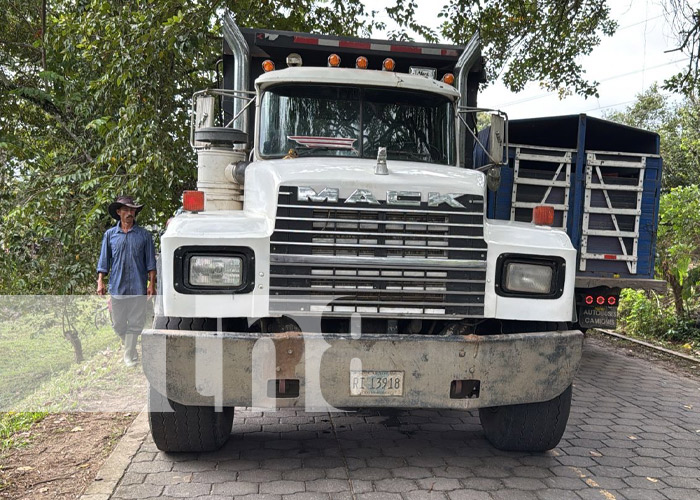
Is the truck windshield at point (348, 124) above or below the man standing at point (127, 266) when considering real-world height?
above

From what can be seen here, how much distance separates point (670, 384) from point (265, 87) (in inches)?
226

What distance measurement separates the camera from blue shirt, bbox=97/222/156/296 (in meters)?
6.93

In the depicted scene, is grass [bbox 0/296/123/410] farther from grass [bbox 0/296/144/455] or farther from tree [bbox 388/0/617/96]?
tree [bbox 388/0/617/96]

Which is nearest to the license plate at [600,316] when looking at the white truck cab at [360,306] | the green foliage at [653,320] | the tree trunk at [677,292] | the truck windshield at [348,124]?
the truck windshield at [348,124]

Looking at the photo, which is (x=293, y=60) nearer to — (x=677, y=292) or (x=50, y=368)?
(x=677, y=292)

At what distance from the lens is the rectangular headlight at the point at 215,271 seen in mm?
3754

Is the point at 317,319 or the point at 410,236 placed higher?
the point at 410,236

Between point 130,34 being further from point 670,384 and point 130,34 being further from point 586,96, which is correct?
point 586,96

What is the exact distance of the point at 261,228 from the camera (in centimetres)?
390

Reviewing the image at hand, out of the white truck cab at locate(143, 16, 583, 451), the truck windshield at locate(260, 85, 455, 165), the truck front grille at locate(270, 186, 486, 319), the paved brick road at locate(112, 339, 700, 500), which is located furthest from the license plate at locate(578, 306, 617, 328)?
the truck front grille at locate(270, 186, 486, 319)

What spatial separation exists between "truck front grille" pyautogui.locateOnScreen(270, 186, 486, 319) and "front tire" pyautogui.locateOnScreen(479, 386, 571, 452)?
93cm

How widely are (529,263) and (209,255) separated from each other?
1947mm

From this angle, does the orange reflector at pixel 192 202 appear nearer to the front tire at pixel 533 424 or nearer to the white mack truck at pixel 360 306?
the white mack truck at pixel 360 306

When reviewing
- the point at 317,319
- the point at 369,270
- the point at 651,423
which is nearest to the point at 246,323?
the point at 317,319
